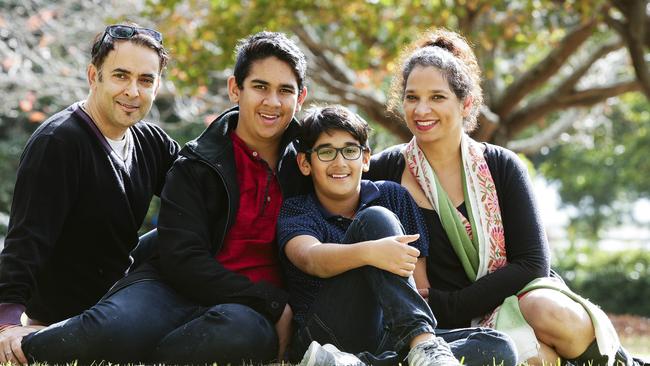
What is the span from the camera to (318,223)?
396 centimetres

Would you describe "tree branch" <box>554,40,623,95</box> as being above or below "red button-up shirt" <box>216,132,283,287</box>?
above

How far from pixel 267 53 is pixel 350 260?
4.22 feet

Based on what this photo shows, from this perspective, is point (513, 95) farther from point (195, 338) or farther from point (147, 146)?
point (195, 338)

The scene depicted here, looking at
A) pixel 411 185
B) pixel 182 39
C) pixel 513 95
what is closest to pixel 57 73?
pixel 182 39

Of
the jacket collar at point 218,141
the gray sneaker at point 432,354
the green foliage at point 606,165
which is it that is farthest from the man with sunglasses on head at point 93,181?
the green foliage at point 606,165

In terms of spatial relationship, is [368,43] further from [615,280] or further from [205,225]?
[205,225]

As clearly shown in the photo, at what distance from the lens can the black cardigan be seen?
3.93 metres

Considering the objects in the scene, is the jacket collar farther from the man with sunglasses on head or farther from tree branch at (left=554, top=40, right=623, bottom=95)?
tree branch at (left=554, top=40, right=623, bottom=95)

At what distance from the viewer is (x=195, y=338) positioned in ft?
12.2

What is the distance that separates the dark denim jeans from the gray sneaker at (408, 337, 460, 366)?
92 mm

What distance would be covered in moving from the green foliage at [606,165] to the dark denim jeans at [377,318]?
378 inches

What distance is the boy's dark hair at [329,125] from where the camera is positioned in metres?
4.08

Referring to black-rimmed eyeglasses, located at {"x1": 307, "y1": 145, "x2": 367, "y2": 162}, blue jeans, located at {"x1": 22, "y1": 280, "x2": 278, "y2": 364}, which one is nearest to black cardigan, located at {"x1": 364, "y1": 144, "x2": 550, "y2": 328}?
black-rimmed eyeglasses, located at {"x1": 307, "y1": 145, "x2": 367, "y2": 162}

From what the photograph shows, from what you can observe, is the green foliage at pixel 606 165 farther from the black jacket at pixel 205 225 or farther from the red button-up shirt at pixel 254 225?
the black jacket at pixel 205 225
